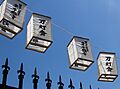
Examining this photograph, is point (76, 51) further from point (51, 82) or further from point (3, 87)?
point (3, 87)

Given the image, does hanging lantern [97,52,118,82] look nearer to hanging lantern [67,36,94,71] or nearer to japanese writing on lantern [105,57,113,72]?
japanese writing on lantern [105,57,113,72]

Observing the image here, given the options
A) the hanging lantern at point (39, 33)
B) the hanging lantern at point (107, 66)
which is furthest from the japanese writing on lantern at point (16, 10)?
the hanging lantern at point (107, 66)

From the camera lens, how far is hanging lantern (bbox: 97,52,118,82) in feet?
36.3

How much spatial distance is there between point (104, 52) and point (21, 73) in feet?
12.7

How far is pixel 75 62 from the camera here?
10.2 m

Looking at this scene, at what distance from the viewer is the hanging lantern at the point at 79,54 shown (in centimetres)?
1023

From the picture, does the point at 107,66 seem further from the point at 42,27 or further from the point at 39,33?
the point at 39,33

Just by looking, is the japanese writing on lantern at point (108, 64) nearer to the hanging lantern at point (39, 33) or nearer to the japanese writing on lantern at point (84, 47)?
the japanese writing on lantern at point (84, 47)

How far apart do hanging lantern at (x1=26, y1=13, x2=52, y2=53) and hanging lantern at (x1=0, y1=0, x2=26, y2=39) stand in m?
0.49

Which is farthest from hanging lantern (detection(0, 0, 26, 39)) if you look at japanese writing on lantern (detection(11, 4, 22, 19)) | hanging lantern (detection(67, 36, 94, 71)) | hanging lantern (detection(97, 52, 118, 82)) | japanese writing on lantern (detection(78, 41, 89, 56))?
hanging lantern (detection(97, 52, 118, 82))

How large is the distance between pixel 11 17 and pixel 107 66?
4.44 meters

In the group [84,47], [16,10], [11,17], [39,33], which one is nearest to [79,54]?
[84,47]

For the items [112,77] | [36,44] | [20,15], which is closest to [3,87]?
[36,44]

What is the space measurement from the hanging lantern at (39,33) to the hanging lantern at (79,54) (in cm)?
125
